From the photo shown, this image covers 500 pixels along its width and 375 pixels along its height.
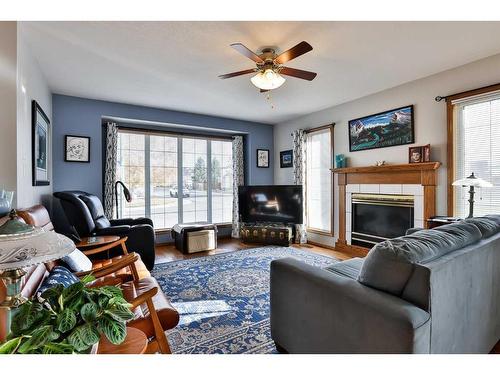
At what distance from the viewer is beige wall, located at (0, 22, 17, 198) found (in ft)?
6.83

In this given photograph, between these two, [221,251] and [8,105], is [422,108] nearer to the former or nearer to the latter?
[221,251]

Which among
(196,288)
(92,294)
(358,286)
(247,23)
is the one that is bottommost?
(196,288)

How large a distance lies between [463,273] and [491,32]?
2359 mm

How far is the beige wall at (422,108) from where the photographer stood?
3016 mm

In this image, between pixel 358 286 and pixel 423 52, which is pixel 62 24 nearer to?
pixel 358 286

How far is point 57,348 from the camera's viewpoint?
30.8 inches

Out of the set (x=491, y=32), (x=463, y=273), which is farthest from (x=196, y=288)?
(x=491, y=32)

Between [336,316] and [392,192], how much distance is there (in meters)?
3.03

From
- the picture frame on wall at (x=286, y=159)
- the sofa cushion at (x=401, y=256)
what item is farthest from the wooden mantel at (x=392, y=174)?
the sofa cushion at (x=401, y=256)

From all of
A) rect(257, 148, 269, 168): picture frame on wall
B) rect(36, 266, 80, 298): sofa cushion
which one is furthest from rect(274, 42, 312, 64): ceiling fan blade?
rect(257, 148, 269, 168): picture frame on wall

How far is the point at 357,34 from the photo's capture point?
7.85ft

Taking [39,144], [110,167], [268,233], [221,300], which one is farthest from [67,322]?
[268,233]

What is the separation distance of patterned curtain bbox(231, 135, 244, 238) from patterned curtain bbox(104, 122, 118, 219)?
92.1 inches

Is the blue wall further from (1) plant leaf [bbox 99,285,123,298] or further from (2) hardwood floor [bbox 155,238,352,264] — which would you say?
(1) plant leaf [bbox 99,285,123,298]
